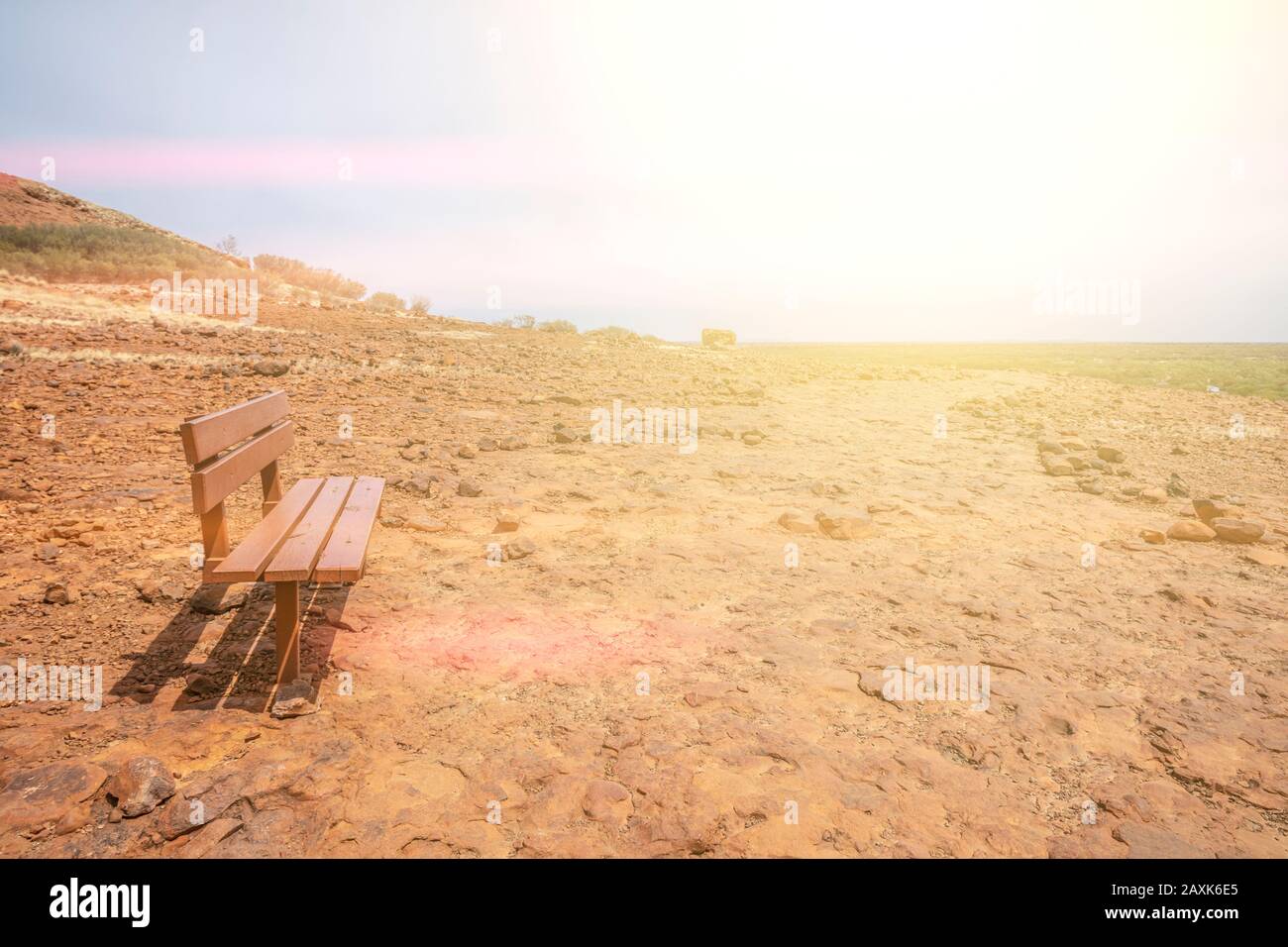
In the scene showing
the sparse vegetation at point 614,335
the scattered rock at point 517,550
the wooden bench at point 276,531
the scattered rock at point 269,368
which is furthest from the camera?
the sparse vegetation at point 614,335

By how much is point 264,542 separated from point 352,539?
1.37ft

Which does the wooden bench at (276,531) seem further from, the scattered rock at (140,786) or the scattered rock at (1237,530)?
the scattered rock at (1237,530)

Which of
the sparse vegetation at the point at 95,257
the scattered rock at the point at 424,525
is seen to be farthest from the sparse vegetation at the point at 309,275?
the scattered rock at the point at 424,525

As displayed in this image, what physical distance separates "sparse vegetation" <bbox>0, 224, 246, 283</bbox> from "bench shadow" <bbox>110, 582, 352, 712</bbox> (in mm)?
19540

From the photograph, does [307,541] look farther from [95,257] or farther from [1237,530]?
[95,257]

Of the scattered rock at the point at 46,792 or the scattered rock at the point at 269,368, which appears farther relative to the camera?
the scattered rock at the point at 269,368

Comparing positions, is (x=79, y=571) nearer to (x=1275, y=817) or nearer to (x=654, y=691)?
(x=654, y=691)

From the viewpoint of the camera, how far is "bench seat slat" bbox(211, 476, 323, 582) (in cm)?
285

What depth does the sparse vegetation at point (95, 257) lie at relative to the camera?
698 inches

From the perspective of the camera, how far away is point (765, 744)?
287 cm

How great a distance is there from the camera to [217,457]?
3758mm

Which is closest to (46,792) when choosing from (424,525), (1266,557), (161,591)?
(161,591)

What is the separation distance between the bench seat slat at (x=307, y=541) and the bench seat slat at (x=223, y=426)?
580 millimetres
